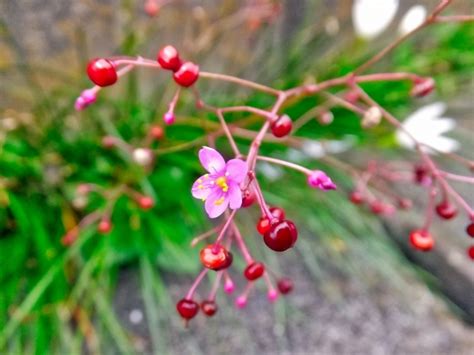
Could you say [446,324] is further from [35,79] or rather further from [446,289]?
[35,79]

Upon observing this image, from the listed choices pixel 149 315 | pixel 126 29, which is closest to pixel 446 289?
pixel 149 315

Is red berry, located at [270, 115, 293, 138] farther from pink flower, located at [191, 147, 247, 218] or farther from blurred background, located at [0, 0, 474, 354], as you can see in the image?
blurred background, located at [0, 0, 474, 354]

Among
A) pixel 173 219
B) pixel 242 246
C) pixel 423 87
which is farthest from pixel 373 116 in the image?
pixel 173 219

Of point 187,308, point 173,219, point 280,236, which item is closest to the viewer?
point 280,236

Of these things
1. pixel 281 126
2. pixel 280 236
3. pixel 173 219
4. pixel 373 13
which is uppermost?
pixel 373 13

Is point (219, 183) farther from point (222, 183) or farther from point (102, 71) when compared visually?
point (102, 71)

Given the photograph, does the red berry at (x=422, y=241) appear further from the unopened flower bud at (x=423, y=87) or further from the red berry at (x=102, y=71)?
the red berry at (x=102, y=71)
